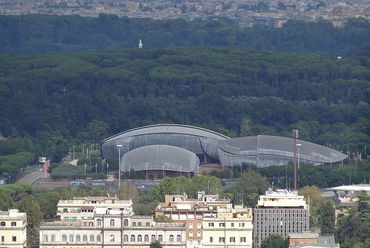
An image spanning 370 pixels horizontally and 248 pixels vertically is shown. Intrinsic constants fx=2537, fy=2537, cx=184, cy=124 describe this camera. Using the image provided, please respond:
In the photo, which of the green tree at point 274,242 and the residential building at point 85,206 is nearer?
the green tree at point 274,242

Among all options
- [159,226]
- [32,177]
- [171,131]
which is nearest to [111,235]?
[159,226]

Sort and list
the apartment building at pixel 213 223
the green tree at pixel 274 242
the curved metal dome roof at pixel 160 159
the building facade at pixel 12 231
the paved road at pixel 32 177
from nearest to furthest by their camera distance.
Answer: the building facade at pixel 12 231 → the apartment building at pixel 213 223 → the green tree at pixel 274 242 → the paved road at pixel 32 177 → the curved metal dome roof at pixel 160 159

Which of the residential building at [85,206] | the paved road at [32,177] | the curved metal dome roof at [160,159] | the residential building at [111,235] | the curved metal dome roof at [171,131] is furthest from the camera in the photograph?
the curved metal dome roof at [171,131]

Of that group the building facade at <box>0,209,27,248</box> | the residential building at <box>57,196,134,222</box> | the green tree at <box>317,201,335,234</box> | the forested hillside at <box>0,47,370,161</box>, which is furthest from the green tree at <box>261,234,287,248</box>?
the forested hillside at <box>0,47,370,161</box>

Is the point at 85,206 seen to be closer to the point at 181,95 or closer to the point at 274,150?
the point at 274,150

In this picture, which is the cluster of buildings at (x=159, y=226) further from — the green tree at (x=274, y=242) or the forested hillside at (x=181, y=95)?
the forested hillside at (x=181, y=95)

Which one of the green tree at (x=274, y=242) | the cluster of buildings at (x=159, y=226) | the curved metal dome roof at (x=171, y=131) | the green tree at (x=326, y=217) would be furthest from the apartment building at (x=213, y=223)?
the curved metal dome roof at (x=171, y=131)

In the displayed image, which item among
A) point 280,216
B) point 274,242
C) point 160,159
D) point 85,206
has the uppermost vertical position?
point 85,206
